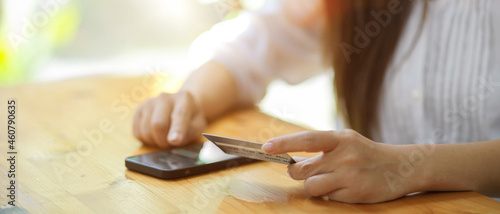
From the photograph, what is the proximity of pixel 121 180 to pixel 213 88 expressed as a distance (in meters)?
0.42

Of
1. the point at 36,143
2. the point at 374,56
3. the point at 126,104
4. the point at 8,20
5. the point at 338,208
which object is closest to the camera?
the point at 338,208

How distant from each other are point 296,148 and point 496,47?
499 millimetres

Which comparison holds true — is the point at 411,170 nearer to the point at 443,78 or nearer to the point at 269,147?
the point at 269,147

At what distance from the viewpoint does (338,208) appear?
0.60m

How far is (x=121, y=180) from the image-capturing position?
0.69 m

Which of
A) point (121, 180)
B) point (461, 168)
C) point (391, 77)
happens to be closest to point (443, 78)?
point (391, 77)

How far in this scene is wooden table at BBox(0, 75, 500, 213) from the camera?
0.60 meters

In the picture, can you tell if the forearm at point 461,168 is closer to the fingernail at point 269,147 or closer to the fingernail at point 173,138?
the fingernail at point 269,147

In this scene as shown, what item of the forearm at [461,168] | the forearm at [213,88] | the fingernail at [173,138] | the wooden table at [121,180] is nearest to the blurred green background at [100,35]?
the forearm at [213,88]

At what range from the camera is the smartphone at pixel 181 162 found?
701 millimetres

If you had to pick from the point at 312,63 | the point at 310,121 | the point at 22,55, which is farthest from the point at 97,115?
the point at 22,55

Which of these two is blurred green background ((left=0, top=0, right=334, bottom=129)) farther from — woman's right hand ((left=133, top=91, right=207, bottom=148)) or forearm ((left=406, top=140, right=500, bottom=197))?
forearm ((left=406, top=140, right=500, bottom=197))

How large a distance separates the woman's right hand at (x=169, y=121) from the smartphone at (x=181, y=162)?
0.18 feet

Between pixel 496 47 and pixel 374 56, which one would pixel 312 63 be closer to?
pixel 374 56
